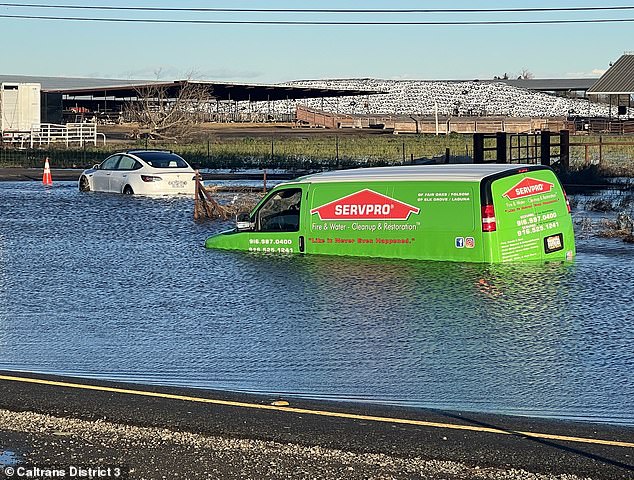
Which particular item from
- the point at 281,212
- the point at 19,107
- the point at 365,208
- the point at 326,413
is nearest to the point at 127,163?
the point at 281,212

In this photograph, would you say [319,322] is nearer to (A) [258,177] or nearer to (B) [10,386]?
(B) [10,386]

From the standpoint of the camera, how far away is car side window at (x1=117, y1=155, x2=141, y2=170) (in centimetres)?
3025

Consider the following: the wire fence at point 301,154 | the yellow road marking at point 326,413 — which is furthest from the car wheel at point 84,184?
the yellow road marking at point 326,413

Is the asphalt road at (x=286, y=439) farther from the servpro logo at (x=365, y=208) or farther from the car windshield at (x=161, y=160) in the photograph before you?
the car windshield at (x=161, y=160)

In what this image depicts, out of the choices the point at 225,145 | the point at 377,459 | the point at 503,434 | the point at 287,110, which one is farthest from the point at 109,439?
the point at 287,110

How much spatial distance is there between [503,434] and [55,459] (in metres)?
2.82

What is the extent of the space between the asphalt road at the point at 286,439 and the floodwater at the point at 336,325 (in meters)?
0.73

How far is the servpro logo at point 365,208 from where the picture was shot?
54.0 ft

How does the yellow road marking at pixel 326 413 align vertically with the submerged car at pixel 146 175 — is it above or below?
below

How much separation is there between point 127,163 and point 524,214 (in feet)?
55.4

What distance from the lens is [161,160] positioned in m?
30.2

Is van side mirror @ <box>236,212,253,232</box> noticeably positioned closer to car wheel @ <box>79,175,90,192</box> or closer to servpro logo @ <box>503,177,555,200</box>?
servpro logo @ <box>503,177,555,200</box>

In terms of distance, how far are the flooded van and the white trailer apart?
58.6 metres

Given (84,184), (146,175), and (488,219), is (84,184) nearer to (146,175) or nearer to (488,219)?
(146,175)
